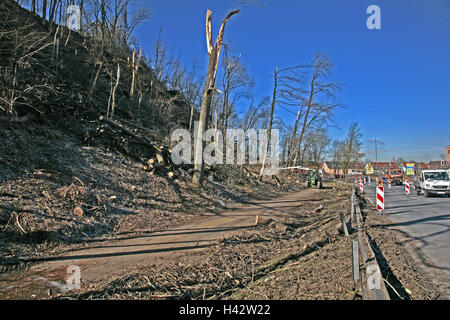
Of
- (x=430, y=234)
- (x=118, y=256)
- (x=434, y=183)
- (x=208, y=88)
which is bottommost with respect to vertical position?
(x=118, y=256)

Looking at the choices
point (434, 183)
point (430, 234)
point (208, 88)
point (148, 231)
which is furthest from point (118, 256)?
point (434, 183)

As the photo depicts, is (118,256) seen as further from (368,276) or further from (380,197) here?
(380,197)

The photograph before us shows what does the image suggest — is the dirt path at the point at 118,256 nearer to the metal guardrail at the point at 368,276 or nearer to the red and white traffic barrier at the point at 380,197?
the metal guardrail at the point at 368,276

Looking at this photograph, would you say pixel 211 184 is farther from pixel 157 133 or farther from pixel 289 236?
pixel 289 236

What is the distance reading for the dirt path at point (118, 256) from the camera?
4.27m

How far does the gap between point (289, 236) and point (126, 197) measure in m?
5.22

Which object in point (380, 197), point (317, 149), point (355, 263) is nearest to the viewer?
point (355, 263)

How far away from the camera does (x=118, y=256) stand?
218 inches

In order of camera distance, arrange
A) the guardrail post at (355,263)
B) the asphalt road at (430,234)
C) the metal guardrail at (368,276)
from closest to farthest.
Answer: the metal guardrail at (368,276) → the guardrail post at (355,263) → the asphalt road at (430,234)

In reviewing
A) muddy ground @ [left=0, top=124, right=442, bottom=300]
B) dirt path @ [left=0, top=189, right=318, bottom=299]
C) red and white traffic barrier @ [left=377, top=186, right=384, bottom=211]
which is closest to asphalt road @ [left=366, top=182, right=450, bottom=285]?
muddy ground @ [left=0, top=124, right=442, bottom=300]

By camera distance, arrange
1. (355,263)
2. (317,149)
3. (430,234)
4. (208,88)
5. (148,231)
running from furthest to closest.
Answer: (317,149) < (208,88) < (430,234) < (148,231) < (355,263)

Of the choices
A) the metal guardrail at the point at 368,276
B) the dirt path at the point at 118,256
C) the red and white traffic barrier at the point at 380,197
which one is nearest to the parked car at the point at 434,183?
the red and white traffic barrier at the point at 380,197

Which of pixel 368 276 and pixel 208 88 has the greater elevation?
pixel 208 88
